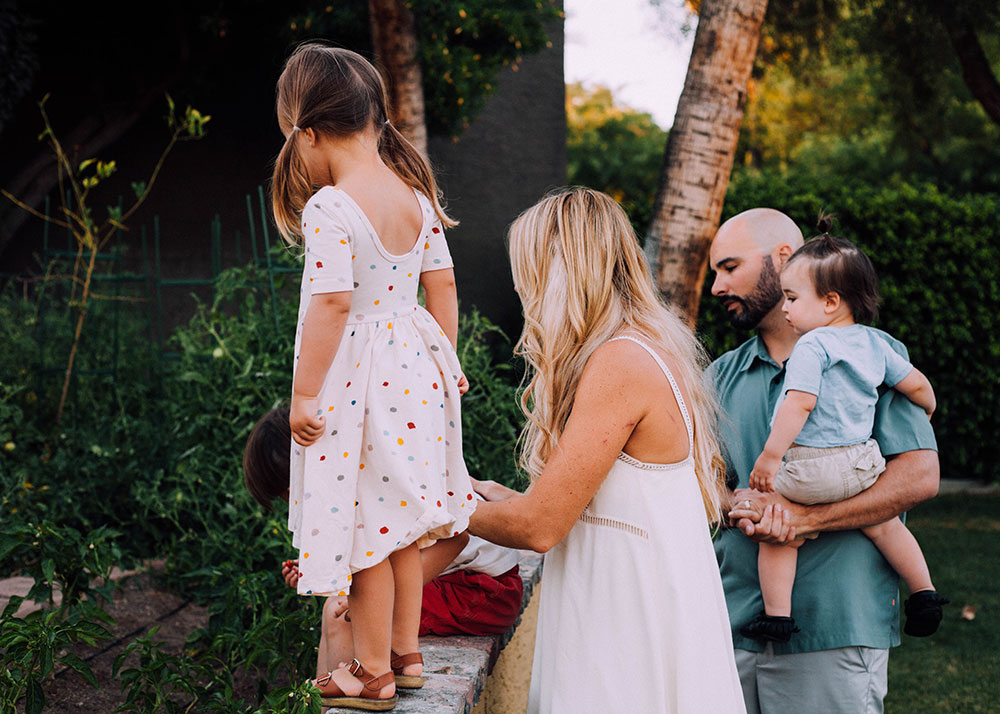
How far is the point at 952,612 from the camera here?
600 centimetres

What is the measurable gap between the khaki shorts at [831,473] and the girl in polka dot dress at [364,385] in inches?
36.6

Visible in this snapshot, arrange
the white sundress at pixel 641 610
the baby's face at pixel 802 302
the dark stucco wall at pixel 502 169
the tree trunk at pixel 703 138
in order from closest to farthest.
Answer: the white sundress at pixel 641 610, the baby's face at pixel 802 302, the tree trunk at pixel 703 138, the dark stucco wall at pixel 502 169

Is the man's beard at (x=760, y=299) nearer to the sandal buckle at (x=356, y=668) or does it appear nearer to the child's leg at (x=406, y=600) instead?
the child's leg at (x=406, y=600)

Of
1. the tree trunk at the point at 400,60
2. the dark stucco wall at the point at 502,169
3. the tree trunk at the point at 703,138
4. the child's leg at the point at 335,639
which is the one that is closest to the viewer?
the child's leg at the point at 335,639

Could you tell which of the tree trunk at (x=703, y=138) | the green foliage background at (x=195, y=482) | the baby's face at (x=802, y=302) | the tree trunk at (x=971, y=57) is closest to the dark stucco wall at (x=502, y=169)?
the tree trunk at (x=703, y=138)

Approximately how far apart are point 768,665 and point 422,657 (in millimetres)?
941

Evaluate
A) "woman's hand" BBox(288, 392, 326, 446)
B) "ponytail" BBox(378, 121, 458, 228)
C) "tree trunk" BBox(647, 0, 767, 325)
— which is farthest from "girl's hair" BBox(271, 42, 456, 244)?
"tree trunk" BBox(647, 0, 767, 325)

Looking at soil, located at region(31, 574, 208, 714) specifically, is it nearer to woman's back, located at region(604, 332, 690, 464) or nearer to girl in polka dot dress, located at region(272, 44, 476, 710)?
girl in polka dot dress, located at region(272, 44, 476, 710)

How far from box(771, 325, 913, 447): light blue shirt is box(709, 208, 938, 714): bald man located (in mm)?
93

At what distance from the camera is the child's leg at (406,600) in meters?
2.23

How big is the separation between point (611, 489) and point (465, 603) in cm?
81

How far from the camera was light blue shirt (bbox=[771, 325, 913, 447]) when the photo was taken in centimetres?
255

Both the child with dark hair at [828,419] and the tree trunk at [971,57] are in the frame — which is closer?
the child with dark hair at [828,419]

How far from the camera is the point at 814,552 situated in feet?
8.59
